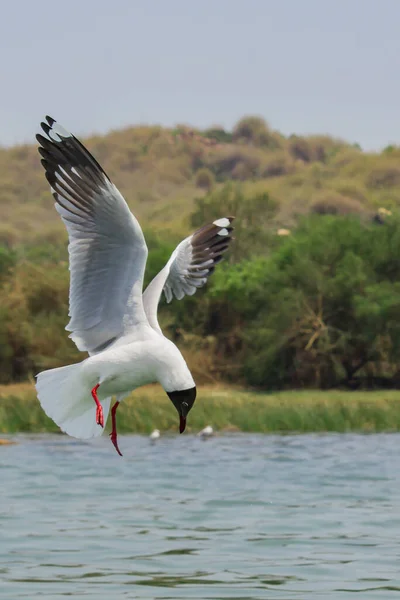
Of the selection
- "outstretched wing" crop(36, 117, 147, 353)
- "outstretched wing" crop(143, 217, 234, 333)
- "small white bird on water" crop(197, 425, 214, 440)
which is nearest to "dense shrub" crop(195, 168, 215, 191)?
"small white bird on water" crop(197, 425, 214, 440)

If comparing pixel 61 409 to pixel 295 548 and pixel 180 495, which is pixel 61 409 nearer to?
pixel 295 548

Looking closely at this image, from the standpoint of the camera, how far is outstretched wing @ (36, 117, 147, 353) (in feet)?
33.6

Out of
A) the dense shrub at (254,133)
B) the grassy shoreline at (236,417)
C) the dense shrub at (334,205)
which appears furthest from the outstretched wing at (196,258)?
the dense shrub at (254,133)

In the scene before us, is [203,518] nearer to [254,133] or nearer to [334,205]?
[334,205]

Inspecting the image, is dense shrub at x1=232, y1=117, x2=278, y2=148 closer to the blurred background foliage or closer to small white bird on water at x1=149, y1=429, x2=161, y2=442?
the blurred background foliage

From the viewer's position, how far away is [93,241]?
10.6 meters

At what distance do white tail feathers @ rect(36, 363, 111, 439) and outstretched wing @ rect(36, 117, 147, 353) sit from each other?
0.41m

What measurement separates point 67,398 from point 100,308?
741 millimetres

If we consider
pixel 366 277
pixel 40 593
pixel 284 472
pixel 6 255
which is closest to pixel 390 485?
pixel 284 472

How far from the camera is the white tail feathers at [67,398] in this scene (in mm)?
10719

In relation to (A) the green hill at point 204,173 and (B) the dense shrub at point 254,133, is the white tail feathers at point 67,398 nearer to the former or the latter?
(A) the green hill at point 204,173

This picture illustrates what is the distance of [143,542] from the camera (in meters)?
14.2

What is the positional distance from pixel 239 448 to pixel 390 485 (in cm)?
491

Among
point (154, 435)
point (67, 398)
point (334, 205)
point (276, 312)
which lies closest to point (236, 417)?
point (154, 435)
